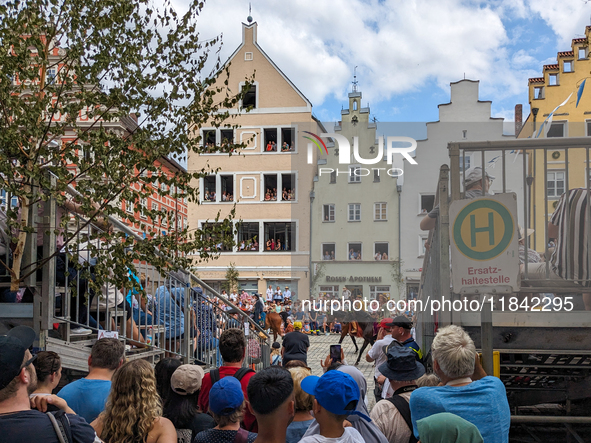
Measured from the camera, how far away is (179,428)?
12.8 ft

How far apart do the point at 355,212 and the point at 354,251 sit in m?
2.71

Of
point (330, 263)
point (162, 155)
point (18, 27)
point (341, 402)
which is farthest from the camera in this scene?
point (330, 263)

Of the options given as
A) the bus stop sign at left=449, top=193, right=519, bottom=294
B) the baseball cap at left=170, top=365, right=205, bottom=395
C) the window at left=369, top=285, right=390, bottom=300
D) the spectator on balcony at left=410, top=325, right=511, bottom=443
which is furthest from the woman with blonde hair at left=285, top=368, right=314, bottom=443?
the window at left=369, top=285, right=390, bottom=300

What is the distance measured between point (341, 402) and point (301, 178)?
38466 mm

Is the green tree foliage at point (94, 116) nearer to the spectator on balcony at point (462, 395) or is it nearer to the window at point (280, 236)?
the spectator on balcony at point (462, 395)

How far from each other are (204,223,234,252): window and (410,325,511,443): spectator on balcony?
12.5 ft

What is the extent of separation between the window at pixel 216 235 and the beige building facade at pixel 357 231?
32.8 meters

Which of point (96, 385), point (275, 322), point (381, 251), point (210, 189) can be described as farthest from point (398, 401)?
point (210, 189)

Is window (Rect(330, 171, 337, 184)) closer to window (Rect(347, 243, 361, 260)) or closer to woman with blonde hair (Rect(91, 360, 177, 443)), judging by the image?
window (Rect(347, 243, 361, 260))

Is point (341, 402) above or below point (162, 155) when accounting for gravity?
below

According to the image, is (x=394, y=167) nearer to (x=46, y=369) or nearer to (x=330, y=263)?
(x=330, y=263)

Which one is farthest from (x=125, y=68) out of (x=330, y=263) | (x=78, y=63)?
(x=330, y=263)

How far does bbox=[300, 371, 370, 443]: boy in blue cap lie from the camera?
2863mm

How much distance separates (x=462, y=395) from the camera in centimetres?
322
